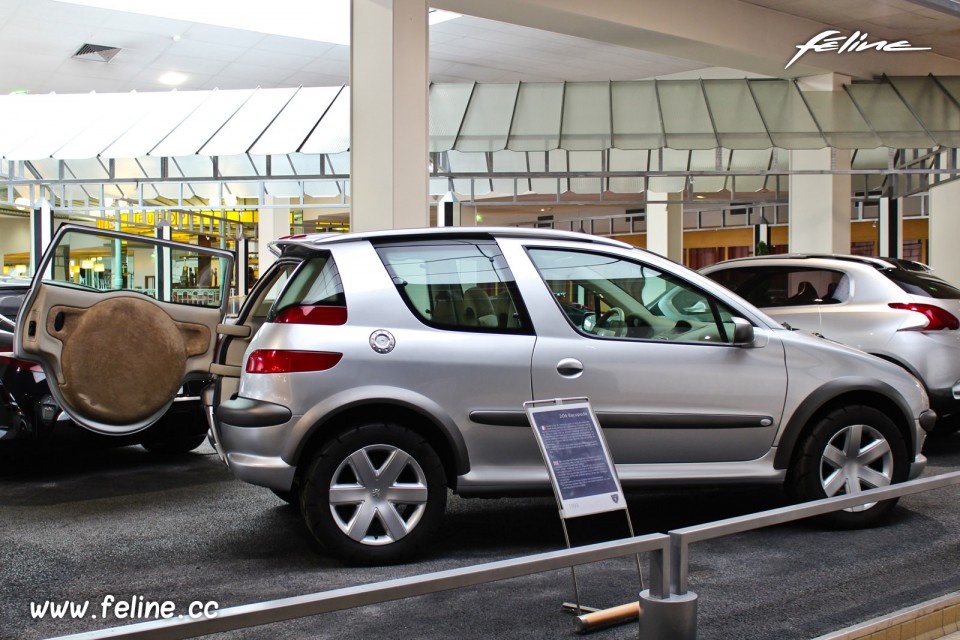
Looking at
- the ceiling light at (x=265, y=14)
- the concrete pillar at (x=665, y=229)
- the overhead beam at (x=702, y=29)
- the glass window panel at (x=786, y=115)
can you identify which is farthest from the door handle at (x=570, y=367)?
the concrete pillar at (x=665, y=229)

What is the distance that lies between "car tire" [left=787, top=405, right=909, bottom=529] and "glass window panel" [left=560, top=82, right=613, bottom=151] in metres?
8.57

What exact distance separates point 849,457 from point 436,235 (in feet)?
8.28

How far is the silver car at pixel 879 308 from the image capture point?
7062 mm

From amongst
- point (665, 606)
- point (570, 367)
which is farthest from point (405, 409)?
point (665, 606)

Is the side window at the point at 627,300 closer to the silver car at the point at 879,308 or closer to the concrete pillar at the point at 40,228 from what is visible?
the silver car at the point at 879,308

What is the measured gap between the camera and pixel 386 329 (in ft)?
14.6

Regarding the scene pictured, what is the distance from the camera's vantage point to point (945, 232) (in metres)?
17.0

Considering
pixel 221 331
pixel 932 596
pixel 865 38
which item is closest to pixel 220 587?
pixel 221 331

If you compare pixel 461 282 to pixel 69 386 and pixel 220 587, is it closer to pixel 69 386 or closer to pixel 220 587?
pixel 220 587

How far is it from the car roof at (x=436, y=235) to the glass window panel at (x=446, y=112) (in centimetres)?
770

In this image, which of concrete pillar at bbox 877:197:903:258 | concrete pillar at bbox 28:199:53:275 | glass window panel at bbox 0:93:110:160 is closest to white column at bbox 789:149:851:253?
concrete pillar at bbox 877:197:903:258

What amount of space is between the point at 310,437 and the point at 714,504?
267 centimetres

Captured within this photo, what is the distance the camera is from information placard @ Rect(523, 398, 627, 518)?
3439mm

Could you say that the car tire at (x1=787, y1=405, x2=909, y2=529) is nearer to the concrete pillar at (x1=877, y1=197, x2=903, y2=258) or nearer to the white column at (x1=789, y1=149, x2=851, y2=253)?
the white column at (x1=789, y1=149, x2=851, y2=253)
